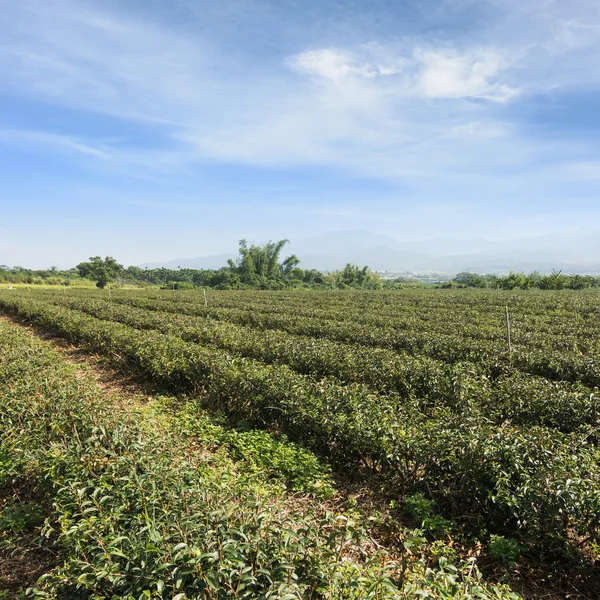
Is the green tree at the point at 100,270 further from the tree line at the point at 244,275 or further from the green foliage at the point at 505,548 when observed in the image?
the green foliage at the point at 505,548

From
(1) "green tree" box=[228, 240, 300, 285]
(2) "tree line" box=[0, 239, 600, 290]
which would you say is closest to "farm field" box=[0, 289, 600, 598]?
(2) "tree line" box=[0, 239, 600, 290]

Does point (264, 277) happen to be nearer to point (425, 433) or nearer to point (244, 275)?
point (244, 275)

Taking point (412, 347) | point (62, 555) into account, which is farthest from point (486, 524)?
point (412, 347)

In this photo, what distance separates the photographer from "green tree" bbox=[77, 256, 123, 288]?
242 ft

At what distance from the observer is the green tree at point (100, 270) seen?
73.9 metres

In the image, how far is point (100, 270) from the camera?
74.4m

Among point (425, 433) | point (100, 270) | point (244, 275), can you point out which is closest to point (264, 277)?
point (244, 275)

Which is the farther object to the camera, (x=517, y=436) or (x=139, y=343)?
(x=139, y=343)

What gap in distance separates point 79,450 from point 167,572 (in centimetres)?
185

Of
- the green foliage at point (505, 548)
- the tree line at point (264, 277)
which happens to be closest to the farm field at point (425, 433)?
the green foliage at point (505, 548)

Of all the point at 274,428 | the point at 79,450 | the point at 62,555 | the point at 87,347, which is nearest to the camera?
the point at 62,555

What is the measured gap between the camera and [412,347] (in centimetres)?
1030

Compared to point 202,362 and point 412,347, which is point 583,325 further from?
point 202,362

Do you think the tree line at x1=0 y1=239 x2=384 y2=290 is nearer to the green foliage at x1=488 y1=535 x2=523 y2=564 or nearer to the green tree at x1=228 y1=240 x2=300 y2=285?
the green tree at x1=228 y1=240 x2=300 y2=285
